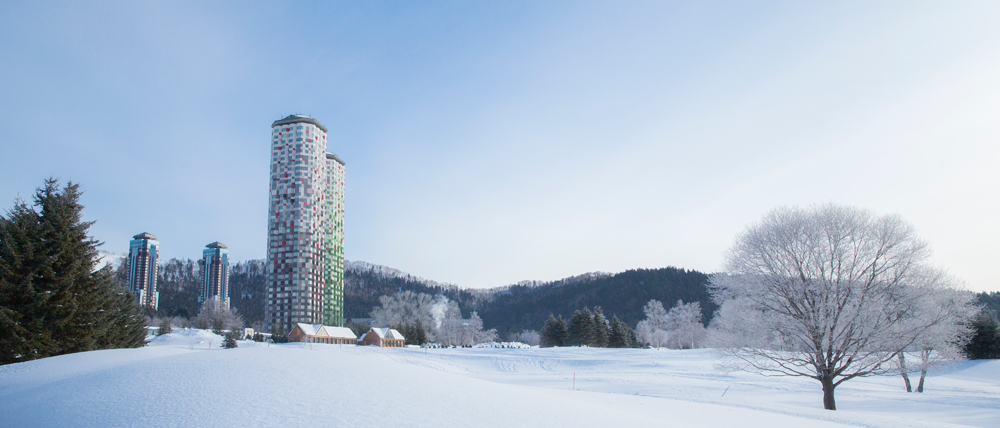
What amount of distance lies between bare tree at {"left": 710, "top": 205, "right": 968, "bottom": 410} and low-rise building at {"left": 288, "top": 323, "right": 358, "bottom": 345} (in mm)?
56717

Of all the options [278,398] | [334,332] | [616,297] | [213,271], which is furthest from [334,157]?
[278,398]

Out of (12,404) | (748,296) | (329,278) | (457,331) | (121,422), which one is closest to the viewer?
(121,422)

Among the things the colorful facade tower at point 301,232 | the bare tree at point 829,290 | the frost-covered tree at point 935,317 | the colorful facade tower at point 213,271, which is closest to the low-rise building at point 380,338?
the colorful facade tower at point 301,232

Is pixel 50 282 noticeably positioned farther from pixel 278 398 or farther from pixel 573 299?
pixel 573 299

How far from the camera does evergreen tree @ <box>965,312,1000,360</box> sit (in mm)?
41375

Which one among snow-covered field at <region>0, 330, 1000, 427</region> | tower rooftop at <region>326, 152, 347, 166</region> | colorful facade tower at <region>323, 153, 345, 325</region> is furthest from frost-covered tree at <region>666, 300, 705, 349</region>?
tower rooftop at <region>326, 152, 347, 166</region>

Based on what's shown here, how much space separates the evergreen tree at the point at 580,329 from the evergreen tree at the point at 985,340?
131ft

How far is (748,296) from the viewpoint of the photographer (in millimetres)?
19000

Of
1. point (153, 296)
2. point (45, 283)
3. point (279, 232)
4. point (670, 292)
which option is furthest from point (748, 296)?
point (153, 296)

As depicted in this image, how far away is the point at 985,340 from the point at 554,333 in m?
47.9

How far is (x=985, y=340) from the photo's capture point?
137ft

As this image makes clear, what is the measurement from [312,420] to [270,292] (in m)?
94.8

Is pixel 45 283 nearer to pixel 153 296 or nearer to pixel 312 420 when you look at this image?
pixel 312 420

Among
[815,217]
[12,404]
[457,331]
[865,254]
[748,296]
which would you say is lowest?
[457,331]
